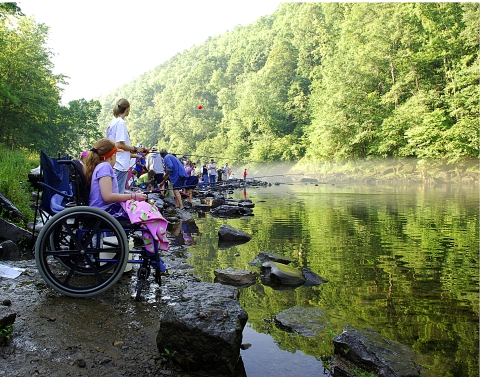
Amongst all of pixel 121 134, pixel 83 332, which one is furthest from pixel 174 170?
pixel 83 332

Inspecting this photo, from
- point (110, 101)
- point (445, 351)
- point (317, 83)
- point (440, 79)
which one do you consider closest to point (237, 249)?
point (445, 351)

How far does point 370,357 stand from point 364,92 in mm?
40114

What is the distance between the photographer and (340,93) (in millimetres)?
40281

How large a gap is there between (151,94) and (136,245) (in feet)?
431

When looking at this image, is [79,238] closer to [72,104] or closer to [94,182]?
[94,182]

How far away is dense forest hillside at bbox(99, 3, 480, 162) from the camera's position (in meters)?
30.7

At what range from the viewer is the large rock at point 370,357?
295 cm

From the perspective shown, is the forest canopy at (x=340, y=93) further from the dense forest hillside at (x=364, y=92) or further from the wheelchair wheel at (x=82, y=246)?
the wheelchair wheel at (x=82, y=246)

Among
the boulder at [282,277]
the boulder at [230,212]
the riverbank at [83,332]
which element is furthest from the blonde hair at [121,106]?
the boulder at [230,212]

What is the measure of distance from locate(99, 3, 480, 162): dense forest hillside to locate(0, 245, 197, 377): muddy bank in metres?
5.75

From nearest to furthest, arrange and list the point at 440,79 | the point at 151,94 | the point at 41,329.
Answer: the point at 41,329 < the point at 440,79 < the point at 151,94

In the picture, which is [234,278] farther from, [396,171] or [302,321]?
[396,171]

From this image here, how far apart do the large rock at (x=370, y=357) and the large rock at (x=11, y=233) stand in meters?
4.27

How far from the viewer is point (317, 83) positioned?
54.2 metres
